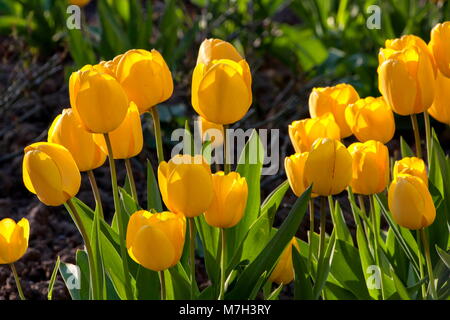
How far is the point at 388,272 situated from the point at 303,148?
1.13ft

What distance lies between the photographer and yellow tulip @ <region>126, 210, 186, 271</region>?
1421mm

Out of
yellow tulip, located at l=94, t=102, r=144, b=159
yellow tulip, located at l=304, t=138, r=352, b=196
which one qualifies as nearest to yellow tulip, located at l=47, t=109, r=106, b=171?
yellow tulip, located at l=94, t=102, r=144, b=159

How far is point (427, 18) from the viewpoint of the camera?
3.83m

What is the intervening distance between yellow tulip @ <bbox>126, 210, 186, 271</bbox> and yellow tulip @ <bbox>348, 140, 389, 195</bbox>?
0.39 m

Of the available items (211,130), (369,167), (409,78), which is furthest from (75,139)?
(409,78)

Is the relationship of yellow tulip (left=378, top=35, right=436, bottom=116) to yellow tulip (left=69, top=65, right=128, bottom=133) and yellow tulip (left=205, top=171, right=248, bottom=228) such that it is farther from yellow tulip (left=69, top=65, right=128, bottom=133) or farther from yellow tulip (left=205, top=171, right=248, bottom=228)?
yellow tulip (left=69, top=65, right=128, bottom=133)

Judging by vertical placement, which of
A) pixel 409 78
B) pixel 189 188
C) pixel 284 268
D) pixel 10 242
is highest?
pixel 409 78

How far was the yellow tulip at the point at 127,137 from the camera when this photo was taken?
163cm

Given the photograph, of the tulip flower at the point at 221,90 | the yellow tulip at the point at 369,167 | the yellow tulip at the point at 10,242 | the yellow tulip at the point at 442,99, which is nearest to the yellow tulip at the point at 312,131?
the yellow tulip at the point at 369,167

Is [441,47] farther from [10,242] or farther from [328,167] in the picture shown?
[10,242]

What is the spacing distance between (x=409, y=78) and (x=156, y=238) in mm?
633

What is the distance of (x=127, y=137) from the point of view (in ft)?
5.43
